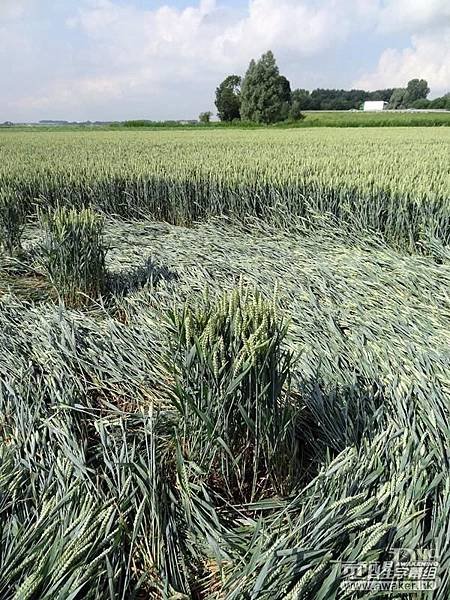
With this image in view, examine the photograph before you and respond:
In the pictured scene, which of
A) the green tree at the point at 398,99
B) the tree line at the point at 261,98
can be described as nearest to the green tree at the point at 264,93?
the tree line at the point at 261,98

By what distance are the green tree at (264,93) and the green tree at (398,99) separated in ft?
126

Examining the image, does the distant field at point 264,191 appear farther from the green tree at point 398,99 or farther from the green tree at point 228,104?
the green tree at point 398,99

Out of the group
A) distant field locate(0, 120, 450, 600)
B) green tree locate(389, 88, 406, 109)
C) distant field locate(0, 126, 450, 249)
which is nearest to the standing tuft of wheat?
distant field locate(0, 120, 450, 600)

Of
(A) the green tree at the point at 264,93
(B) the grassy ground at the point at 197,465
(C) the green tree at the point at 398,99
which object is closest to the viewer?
(B) the grassy ground at the point at 197,465

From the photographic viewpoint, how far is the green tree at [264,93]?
157ft

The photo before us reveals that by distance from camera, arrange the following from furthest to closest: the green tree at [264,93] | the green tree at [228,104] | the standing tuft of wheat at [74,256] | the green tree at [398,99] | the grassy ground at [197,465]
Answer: the green tree at [398,99] → the green tree at [228,104] → the green tree at [264,93] → the standing tuft of wheat at [74,256] → the grassy ground at [197,465]

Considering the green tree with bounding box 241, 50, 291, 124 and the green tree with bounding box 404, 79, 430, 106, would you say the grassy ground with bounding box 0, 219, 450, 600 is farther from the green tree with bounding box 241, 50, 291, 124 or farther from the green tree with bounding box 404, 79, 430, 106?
the green tree with bounding box 404, 79, 430, 106

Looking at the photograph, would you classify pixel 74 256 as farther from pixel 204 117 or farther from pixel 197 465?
pixel 204 117

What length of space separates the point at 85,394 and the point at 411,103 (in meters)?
89.8

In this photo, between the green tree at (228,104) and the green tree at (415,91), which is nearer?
the green tree at (228,104)

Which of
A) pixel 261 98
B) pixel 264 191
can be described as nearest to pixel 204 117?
pixel 261 98

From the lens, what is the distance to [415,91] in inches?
3270

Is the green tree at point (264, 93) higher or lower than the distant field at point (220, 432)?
higher

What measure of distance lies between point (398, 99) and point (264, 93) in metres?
44.7
